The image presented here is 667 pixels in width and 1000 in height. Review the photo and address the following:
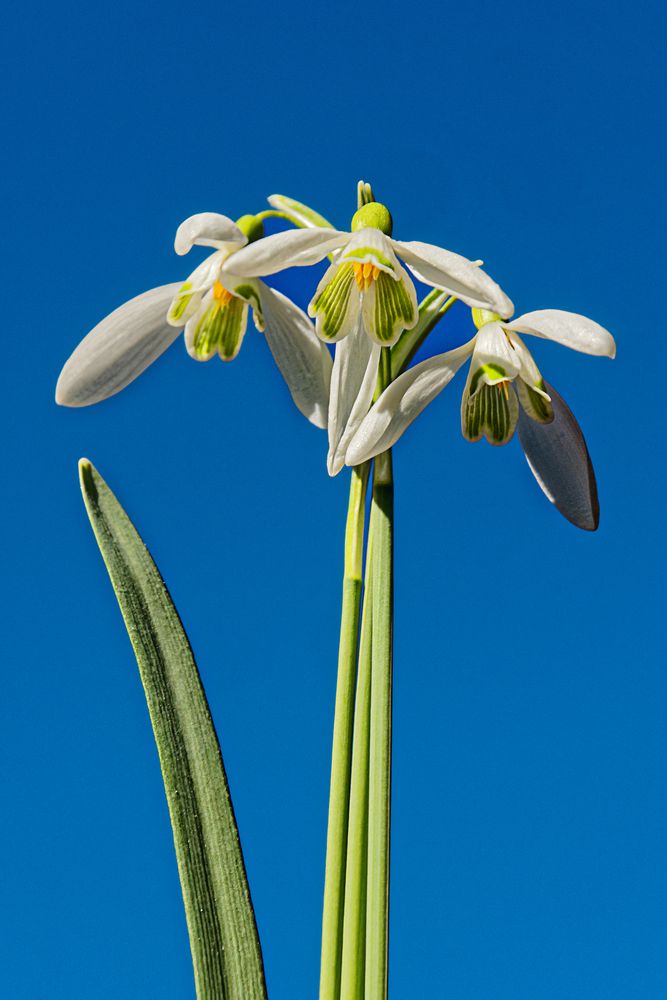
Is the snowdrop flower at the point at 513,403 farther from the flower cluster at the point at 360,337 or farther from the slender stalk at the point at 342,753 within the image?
the slender stalk at the point at 342,753

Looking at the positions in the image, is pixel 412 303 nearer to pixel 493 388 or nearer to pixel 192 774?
pixel 493 388

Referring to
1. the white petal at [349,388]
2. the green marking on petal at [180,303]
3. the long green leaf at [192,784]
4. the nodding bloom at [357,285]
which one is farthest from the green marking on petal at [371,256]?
the long green leaf at [192,784]

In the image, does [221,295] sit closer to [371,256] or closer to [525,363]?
[371,256]

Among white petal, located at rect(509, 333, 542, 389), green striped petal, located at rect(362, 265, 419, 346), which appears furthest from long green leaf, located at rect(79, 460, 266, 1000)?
white petal, located at rect(509, 333, 542, 389)

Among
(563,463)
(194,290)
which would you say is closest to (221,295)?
(194,290)

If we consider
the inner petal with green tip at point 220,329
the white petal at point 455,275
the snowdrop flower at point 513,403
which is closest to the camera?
the white petal at point 455,275

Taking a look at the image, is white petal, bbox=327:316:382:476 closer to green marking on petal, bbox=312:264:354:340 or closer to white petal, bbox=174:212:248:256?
green marking on petal, bbox=312:264:354:340
